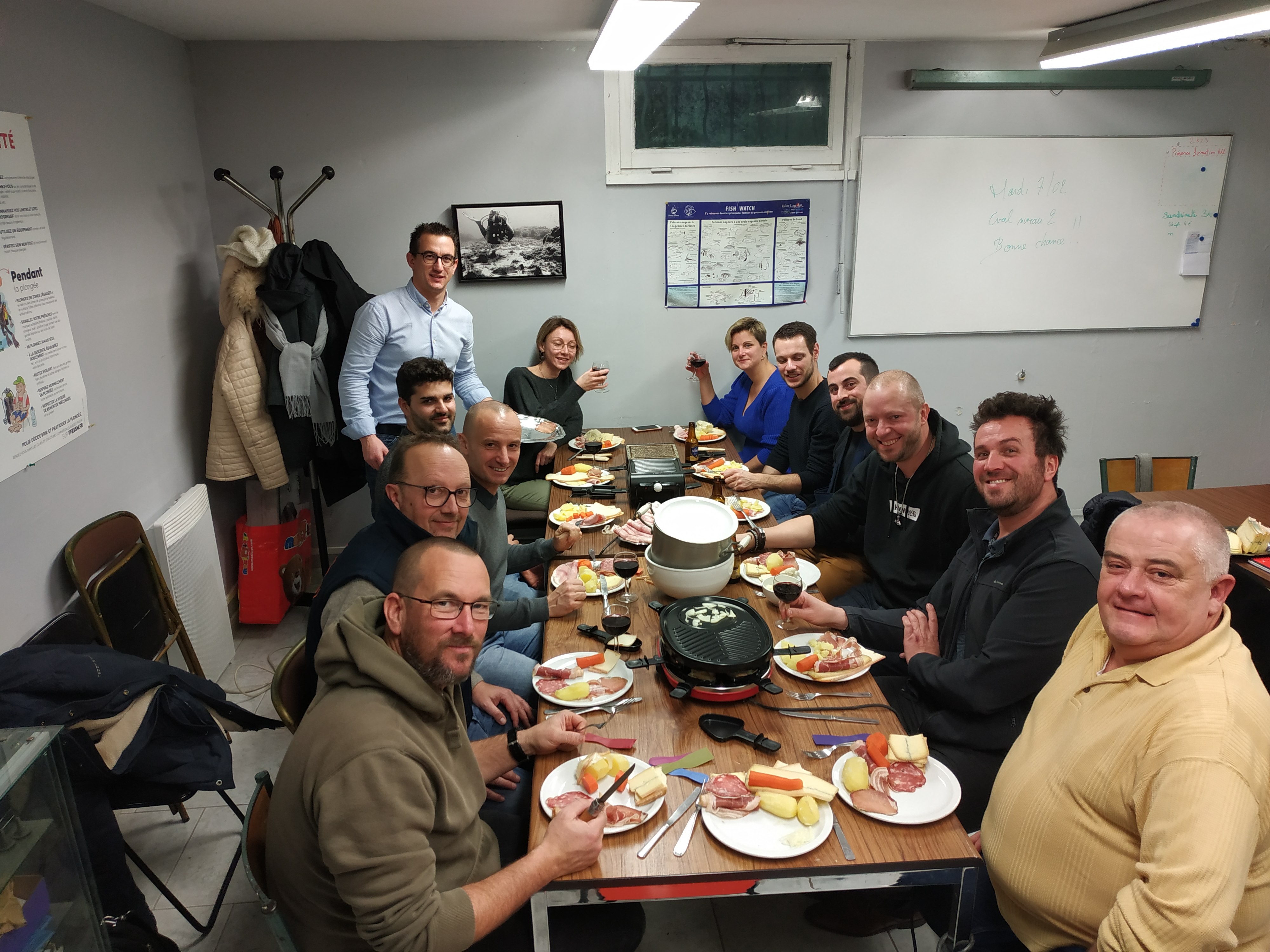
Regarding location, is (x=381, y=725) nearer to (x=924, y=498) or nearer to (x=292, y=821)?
(x=292, y=821)

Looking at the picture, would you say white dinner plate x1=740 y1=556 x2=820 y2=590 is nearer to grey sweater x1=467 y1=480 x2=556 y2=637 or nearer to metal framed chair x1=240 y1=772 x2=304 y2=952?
grey sweater x1=467 y1=480 x2=556 y2=637

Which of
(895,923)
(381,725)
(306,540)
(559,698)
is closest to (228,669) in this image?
(306,540)

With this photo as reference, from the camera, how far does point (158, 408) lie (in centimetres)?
368

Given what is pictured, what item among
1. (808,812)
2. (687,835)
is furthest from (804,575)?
(687,835)

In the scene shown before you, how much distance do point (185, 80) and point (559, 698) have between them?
4.01 m

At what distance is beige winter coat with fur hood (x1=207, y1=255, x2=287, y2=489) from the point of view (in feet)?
12.8

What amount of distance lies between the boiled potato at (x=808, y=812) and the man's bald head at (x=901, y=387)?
1.56m

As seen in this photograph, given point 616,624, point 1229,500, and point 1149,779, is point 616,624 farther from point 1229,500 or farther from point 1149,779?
point 1229,500

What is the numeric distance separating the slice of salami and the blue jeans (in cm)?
210

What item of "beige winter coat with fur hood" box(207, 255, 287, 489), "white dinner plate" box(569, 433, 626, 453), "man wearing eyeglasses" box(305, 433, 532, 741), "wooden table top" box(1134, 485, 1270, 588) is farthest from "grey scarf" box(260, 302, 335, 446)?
"wooden table top" box(1134, 485, 1270, 588)

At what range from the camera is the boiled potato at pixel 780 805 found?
163cm

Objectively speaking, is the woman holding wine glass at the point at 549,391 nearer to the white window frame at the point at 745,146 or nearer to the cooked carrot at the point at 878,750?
the white window frame at the point at 745,146

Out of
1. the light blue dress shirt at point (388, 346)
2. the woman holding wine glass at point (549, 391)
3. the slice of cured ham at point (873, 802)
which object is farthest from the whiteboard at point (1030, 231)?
the slice of cured ham at point (873, 802)

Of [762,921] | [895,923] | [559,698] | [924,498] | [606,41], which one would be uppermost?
[606,41]
